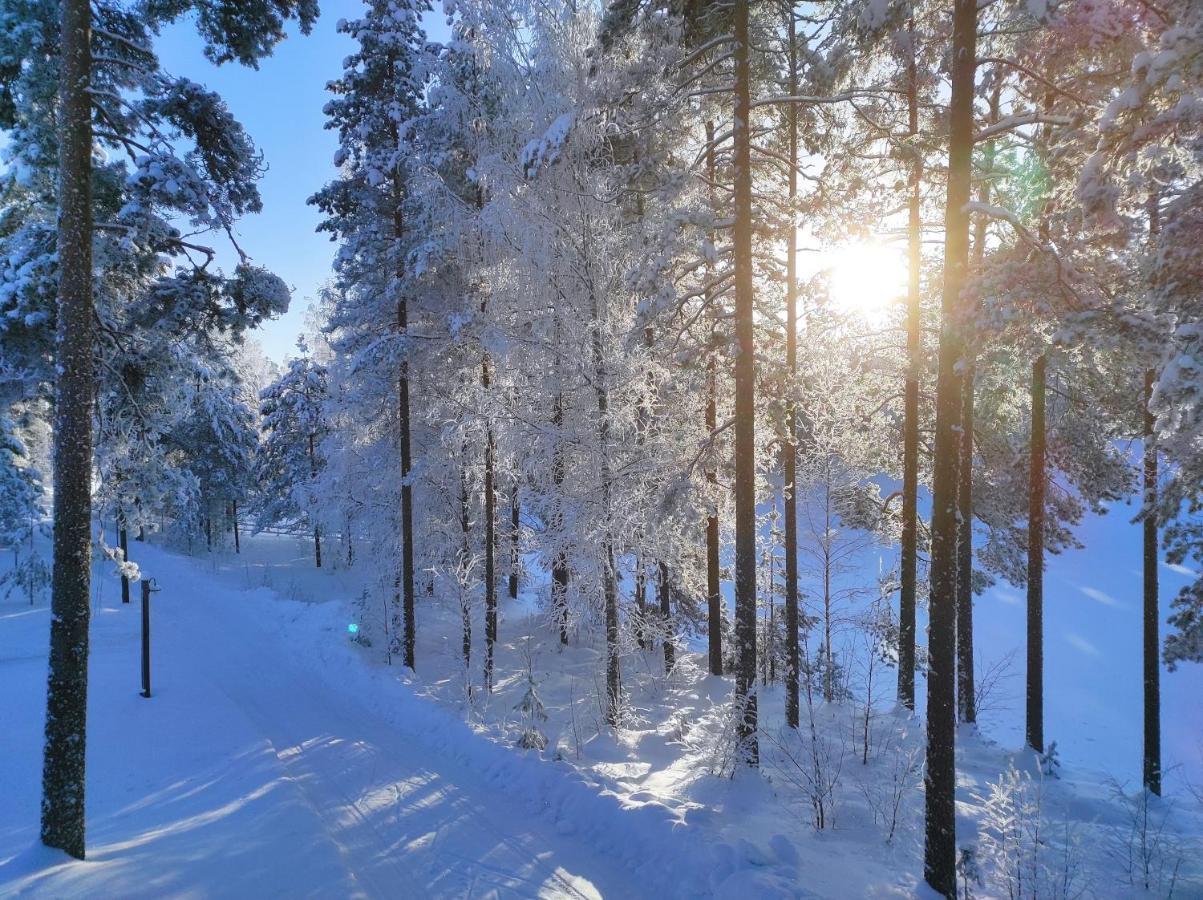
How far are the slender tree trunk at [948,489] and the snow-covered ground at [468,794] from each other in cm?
68

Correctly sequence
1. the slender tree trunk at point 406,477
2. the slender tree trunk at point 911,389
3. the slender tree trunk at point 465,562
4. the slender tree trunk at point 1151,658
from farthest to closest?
the slender tree trunk at point 406,477
the slender tree trunk at point 465,562
the slender tree trunk at point 1151,658
the slender tree trunk at point 911,389

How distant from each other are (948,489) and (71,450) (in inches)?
350

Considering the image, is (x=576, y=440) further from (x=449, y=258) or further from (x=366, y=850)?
(x=366, y=850)

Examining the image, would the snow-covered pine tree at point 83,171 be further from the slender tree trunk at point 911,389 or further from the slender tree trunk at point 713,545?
the slender tree trunk at point 911,389

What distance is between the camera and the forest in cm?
562

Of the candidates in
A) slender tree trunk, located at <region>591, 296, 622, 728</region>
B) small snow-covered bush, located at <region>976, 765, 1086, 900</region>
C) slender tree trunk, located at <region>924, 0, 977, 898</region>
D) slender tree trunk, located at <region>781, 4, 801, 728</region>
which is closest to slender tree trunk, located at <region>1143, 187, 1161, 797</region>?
small snow-covered bush, located at <region>976, 765, 1086, 900</region>

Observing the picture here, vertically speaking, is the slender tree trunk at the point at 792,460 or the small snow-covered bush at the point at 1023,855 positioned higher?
the slender tree trunk at the point at 792,460

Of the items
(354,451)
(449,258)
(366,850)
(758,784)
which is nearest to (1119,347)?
(758,784)

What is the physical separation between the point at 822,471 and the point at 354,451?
12.6 metres

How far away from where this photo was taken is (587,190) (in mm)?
9539

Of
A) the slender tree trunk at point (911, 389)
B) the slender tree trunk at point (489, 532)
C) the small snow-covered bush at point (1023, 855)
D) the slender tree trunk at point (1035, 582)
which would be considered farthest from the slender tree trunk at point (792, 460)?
the slender tree trunk at point (489, 532)

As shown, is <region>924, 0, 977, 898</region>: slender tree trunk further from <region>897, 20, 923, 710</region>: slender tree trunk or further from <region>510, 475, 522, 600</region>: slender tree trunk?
<region>510, 475, 522, 600</region>: slender tree trunk

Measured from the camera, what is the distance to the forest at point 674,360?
5621mm

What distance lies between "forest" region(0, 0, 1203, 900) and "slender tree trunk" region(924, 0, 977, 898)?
0.13 feet
